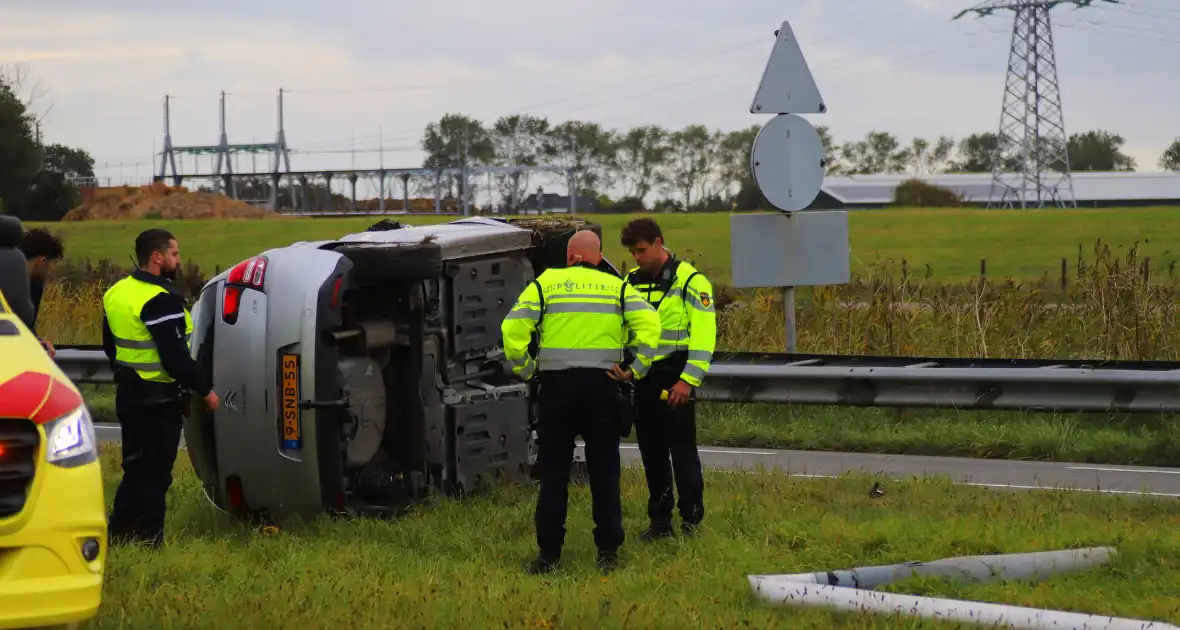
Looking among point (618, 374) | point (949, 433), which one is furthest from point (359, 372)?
point (949, 433)

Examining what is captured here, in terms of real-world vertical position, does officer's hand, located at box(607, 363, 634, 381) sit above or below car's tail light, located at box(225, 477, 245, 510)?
above

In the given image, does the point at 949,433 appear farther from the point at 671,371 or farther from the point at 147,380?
the point at 147,380

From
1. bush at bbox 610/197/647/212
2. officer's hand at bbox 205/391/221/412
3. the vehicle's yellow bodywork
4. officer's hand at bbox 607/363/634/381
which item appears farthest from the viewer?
bush at bbox 610/197/647/212

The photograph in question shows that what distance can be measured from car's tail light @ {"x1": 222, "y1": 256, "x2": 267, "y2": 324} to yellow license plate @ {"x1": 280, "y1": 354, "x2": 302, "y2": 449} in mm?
424

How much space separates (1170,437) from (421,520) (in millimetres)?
6180

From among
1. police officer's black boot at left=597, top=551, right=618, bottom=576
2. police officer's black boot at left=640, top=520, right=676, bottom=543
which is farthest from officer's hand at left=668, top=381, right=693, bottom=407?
police officer's black boot at left=597, top=551, right=618, bottom=576

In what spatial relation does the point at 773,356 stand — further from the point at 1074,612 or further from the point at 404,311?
the point at 1074,612

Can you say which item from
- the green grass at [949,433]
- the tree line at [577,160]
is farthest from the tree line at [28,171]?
the green grass at [949,433]

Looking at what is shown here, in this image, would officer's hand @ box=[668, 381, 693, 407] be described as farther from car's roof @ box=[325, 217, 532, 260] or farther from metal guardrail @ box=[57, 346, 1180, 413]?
metal guardrail @ box=[57, 346, 1180, 413]

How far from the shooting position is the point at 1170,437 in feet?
37.6

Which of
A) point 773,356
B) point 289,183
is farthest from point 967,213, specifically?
point 773,356

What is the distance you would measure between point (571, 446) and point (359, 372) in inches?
57.2

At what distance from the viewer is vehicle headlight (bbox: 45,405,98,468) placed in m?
5.08

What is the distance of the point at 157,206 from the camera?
230 feet
